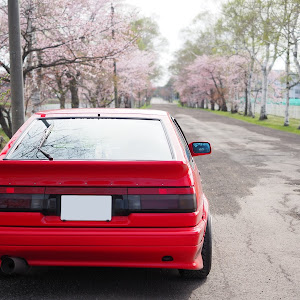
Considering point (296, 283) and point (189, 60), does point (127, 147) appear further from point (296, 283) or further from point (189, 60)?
point (189, 60)

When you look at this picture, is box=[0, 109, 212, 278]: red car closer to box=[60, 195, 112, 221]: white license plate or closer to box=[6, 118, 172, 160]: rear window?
box=[60, 195, 112, 221]: white license plate

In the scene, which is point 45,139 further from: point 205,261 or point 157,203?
point 205,261

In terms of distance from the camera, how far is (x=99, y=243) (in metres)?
3.00

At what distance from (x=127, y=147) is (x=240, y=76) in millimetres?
47905

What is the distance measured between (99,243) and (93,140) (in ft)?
3.00

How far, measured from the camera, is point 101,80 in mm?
24562

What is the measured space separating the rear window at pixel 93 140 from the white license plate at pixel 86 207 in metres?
0.35

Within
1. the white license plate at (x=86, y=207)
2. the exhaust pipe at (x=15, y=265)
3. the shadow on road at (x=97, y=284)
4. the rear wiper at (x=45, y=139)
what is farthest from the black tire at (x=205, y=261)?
the rear wiper at (x=45, y=139)

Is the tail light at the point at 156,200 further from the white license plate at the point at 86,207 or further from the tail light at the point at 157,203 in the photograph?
the white license plate at the point at 86,207

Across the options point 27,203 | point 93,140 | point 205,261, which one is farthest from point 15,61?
point 205,261

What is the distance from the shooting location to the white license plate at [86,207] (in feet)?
9.93

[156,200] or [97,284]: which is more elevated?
[156,200]

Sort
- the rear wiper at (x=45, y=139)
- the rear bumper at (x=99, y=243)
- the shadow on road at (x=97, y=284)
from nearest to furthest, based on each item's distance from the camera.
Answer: the rear bumper at (x=99, y=243), the rear wiper at (x=45, y=139), the shadow on road at (x=97, y=284)

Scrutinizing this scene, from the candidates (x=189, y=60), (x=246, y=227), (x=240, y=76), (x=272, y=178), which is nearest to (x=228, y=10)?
(x=240, y=76)
